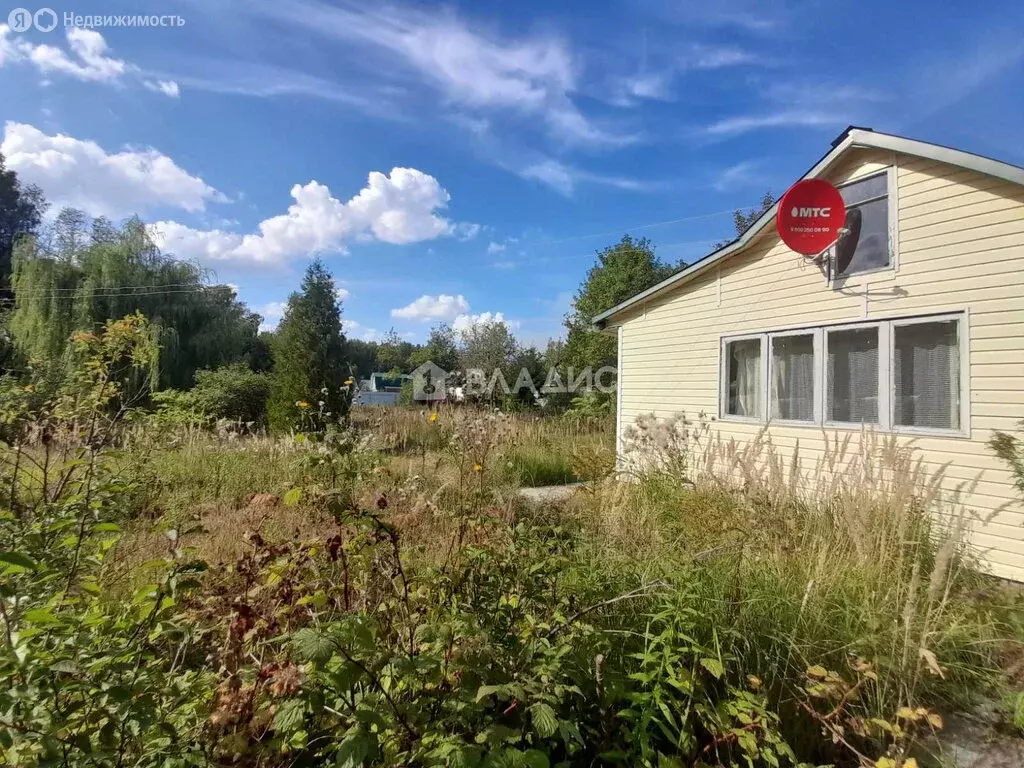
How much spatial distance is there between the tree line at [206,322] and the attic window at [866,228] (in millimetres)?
6682

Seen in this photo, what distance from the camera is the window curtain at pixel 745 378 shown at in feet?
20.0

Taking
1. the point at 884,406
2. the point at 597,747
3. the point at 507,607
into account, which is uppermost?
the point at 884,406

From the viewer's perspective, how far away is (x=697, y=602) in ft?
6.84

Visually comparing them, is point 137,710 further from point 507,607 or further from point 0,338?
point 0,338

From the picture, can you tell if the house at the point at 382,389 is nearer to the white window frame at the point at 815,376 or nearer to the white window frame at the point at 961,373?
the white window frame at the point at 815,376

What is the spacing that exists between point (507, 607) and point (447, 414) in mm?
7667

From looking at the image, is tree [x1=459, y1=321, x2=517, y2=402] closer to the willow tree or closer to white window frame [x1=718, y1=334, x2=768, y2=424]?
the willow tree

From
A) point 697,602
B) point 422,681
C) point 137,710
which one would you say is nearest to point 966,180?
point 697,602

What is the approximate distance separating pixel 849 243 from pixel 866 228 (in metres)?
0.20

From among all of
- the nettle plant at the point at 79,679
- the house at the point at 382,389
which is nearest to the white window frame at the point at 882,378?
the nettle plant at the point at 79,679

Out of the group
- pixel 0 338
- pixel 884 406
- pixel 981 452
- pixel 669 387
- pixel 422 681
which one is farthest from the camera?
pixel 0 338

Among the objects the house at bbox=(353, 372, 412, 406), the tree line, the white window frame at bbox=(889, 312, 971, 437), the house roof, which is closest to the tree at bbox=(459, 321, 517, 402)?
the tree line

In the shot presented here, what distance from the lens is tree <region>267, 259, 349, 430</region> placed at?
10.4 m

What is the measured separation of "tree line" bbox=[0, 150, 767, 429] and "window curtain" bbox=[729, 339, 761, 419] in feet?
16.8
